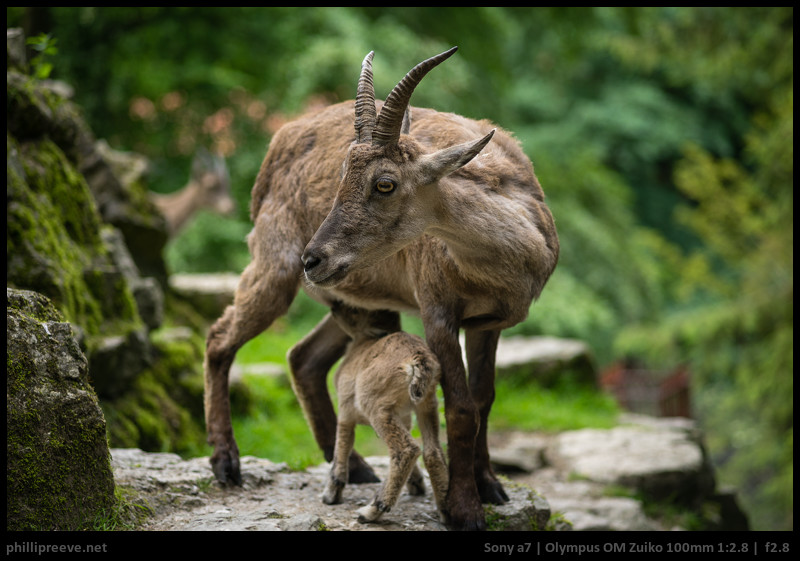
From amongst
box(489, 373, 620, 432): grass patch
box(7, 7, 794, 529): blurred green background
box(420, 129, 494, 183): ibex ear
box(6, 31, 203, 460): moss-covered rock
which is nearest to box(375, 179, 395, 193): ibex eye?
box(420, 129, 494, 183): ibex ear

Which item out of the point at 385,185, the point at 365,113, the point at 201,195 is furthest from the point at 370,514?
the point at 201,195

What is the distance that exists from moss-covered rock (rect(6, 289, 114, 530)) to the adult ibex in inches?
49.5

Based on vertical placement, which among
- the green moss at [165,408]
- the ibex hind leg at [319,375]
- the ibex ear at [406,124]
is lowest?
the green moss at [165,408]

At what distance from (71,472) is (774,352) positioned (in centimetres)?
898

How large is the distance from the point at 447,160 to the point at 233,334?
6.85 feet

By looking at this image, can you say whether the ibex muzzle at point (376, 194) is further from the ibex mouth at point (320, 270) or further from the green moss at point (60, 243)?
the green moss at point (60, 243)

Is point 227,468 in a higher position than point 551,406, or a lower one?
higher

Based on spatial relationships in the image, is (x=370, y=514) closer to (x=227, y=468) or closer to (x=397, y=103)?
(x=227, y=468)

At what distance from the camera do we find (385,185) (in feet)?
14.1

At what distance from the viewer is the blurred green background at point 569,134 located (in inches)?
Answer: 435

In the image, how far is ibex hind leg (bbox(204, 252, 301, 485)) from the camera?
531cm

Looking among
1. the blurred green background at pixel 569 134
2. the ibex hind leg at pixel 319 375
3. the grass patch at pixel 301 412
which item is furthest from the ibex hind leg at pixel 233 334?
the blurred green background at pixel 569 134

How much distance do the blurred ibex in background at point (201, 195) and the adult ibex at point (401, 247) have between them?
8.26 metres

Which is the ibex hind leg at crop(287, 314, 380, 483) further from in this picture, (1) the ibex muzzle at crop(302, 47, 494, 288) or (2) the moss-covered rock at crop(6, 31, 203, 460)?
(1) the ibex muzzle at crop(302, 47, 494, 288)
